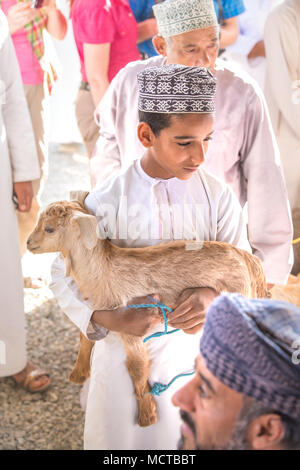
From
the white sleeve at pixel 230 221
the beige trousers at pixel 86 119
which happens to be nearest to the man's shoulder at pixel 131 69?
the beige trousers at pixel 86 119

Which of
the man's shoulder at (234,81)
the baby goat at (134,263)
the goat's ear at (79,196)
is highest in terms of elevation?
the man's shoulder at (234,81)

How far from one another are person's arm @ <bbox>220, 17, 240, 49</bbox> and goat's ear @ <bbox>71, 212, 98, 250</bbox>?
677 mm

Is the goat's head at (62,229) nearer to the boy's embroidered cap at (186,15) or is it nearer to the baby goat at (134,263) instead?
the baby goat at (134,263)

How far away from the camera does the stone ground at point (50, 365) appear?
1.91 metres

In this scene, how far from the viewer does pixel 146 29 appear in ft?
4.46

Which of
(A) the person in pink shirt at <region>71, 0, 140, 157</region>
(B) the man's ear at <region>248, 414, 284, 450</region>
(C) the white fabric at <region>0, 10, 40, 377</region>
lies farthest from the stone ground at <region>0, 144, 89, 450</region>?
(B) the man's ear at <region>248, 414, 284, 450</region>

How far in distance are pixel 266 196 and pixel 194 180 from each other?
27cm

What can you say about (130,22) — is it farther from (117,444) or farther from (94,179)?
(117,444)

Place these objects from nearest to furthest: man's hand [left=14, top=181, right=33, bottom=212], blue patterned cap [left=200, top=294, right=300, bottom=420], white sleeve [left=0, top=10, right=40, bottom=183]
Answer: blue patterned cap [left=200, top=294, right=300, bottom=420]
white sleeve [left=0, top=10, right=40, bottom=183]
man's hand [left=14, top=181, right=33, bottom=212]

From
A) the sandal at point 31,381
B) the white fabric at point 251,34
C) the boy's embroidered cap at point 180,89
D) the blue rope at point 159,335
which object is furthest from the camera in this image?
the sandal at point 31,381

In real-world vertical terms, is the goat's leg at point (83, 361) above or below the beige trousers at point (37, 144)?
below

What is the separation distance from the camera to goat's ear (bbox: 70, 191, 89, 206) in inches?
41.0

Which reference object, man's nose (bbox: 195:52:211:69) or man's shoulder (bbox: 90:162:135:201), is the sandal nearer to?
man's shoulder (bbox: 90:162:135:201)

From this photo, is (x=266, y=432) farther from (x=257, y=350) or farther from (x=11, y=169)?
(x=11, y=169)
